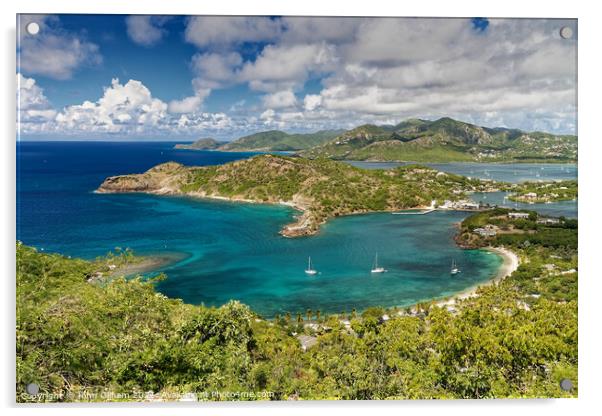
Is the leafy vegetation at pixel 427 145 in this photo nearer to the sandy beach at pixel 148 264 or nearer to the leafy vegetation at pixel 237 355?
the sandy beach at pixel 148 264

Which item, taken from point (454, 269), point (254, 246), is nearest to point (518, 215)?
point (454, 269)

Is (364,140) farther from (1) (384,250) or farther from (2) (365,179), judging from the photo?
(1) (384,250)

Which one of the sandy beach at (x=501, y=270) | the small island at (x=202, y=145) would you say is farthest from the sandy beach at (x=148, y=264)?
the small island at (x=202, y=145)

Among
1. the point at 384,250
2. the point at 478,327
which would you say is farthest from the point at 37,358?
the point at 384,250

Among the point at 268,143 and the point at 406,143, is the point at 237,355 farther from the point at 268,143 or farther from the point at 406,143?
the point at 406,143

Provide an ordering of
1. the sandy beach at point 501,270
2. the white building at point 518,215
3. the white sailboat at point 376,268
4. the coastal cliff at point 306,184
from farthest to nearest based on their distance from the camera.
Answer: the coastal cliff at point 306,184 < the white building at point 518,215 < the white sailboat at point 376,268 < the sandy beach at point 501,270

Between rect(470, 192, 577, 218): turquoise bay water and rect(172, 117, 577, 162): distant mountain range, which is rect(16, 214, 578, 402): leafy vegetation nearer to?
rect(470, 192, 577, 218): turquoise bay water
